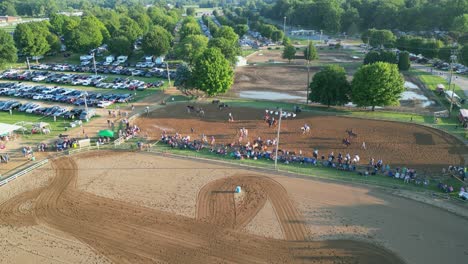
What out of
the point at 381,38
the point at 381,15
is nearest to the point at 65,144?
the point at 381,38

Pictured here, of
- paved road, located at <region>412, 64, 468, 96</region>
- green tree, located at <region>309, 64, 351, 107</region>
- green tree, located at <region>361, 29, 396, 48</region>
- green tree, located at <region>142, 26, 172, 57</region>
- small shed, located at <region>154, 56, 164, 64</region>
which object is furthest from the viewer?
green tree, located at <region>361, 29, 396, 48</region>

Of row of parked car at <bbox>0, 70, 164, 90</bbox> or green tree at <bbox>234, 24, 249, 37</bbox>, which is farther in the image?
green tree at <bbox>234, 24, 249, 37</bbox>

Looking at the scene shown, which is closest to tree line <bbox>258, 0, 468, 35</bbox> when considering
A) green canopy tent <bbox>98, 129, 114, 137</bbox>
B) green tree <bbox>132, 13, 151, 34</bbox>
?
green tree <bbox>132, 13, 151, 34</bbox>

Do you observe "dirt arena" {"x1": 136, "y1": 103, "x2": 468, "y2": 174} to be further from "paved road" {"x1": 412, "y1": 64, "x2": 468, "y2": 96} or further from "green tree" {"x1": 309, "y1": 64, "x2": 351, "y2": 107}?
"paved road" {"x1": 412, "y1": 64, "x2": 468, "y2": 96}

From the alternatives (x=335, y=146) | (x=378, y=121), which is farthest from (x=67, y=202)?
(x=378, y=121)

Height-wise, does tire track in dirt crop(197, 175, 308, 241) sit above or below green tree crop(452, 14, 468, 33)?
below

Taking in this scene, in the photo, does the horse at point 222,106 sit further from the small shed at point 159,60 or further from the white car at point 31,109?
the small shed at point 159,60

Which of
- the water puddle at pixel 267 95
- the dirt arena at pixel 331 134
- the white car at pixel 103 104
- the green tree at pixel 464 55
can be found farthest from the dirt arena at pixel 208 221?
the green tree at pixel 464 55
